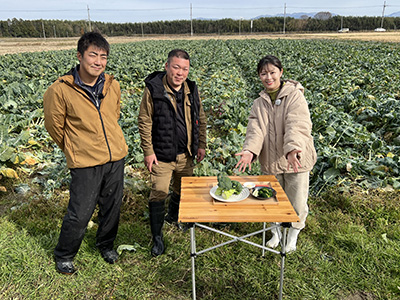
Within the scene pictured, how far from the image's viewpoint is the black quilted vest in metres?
3.20

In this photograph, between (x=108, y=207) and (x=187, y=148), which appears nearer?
(x=108, y=207)

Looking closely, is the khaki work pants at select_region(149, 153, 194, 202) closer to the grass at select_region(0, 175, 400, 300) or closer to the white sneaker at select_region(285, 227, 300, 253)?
the grass at select_region(0, 175, 400, 300)

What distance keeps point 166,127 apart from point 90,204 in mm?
1129

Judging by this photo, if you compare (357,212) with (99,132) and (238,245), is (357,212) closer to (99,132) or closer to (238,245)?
(238,245)

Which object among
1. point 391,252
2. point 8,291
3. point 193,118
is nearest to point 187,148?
point 193,118

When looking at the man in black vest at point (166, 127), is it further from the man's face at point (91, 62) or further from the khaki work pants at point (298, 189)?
the khaki work pants at point (298, 189)

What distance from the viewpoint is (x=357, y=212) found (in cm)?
393

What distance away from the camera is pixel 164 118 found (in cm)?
329

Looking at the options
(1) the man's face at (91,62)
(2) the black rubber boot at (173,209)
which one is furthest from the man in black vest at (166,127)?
(1) the man's face at (91,62)

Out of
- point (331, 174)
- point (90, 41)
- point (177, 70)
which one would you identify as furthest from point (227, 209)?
point (331, 174)

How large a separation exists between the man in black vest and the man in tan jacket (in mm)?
351

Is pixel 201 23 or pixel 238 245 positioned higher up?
pixel 201 23

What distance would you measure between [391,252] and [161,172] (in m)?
2.65

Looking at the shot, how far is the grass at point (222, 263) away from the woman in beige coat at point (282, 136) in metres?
0.48
